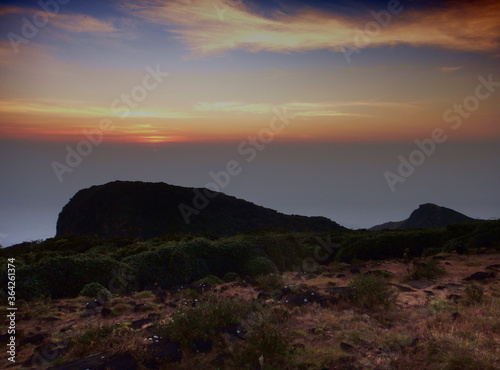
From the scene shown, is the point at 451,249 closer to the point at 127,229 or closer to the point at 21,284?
the point at 21,284

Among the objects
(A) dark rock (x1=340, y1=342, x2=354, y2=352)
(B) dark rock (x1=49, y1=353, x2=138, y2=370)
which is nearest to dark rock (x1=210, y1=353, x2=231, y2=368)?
(B) dark rock (x1=49, y1=353, x2=138, y2=370)

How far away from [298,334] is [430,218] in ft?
179

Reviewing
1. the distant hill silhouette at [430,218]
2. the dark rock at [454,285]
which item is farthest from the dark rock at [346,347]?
the distant hill silhouette at [430,218]

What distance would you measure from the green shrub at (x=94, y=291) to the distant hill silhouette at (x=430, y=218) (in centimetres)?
4334

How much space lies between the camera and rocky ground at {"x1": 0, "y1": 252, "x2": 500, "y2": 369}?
6.23 metres

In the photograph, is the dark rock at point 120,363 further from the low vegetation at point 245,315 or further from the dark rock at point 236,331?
the dark rock at point 236,331

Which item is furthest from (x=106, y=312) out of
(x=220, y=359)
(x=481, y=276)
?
(x=481, y=276)

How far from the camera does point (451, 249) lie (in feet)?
64.8

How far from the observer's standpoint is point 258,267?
56.9ft

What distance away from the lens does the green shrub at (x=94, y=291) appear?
490 inches

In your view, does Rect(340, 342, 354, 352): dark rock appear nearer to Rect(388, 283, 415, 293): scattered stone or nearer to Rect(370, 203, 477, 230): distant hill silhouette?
Rect(388, 283, 415, 293): scattered stone

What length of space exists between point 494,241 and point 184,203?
4691cm

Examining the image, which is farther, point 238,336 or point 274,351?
point 238,336

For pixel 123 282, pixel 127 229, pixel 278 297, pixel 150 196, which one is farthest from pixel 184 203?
pixel 278 297
